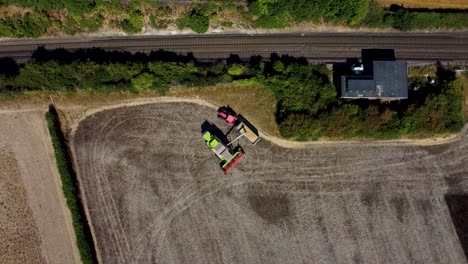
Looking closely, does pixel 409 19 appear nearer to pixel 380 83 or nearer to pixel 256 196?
pixel 380 83

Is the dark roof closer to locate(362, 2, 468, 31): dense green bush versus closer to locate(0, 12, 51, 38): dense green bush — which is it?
locate(362, 2, 468, 31): dense green bush

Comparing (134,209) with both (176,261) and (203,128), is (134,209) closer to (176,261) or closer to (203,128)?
(176,261)

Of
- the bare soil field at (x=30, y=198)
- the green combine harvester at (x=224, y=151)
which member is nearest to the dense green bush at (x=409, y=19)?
the green combine harvester at (x=224, y=151)

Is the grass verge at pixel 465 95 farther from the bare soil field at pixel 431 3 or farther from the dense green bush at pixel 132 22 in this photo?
the dense green bush at pixel 132 22

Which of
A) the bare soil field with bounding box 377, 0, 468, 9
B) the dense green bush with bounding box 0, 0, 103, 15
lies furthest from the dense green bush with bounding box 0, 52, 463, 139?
the bare soil field with bounding box 377, 0, 468, 9

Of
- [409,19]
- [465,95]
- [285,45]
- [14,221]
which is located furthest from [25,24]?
[465,95]

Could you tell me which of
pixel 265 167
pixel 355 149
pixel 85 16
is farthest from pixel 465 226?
pixel 85 16
